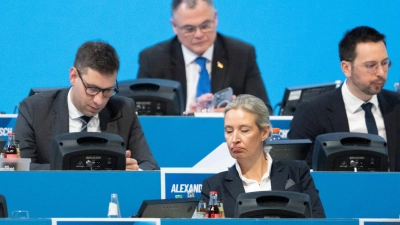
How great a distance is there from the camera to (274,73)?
8.52m

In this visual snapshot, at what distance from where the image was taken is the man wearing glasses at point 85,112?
5.35m

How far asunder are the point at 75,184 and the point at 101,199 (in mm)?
139

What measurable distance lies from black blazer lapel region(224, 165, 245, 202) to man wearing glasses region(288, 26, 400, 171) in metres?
1.27

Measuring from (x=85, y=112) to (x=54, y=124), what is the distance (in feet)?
0.59

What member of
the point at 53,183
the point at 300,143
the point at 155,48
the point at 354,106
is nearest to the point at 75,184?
the point at 53,183

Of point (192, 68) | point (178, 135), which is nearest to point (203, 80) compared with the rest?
point (192, 68)

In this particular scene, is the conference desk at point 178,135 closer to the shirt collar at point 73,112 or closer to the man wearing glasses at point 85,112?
the man wearing glasses at point 85,112

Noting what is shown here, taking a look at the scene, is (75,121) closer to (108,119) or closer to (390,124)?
(108,119)

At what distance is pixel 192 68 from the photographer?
7.27 m

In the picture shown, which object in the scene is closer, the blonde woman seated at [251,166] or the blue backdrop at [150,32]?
the blonde woman seated at [251,166]

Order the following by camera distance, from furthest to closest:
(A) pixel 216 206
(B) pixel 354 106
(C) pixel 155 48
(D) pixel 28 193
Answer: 1. (C) pixel 155 48
2. (B) pixel 354 106
3. (D) pixel 28 193
4. (A) pixel 216 206

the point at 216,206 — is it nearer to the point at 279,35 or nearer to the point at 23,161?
the point at 23,161

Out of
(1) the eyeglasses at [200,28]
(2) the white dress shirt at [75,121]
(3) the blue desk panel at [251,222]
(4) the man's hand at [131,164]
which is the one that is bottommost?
(3) the blue desk panel at [251,222]

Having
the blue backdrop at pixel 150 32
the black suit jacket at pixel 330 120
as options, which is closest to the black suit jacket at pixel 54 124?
the black suit jacket at pixel 330 120
